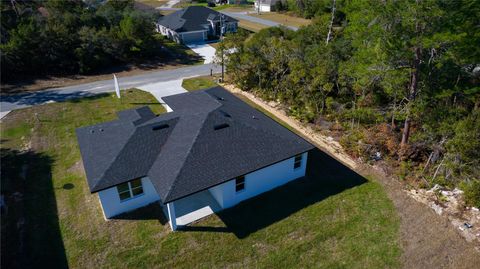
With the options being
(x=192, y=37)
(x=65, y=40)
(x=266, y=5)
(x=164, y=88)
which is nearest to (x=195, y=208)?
(x=164, y=88)

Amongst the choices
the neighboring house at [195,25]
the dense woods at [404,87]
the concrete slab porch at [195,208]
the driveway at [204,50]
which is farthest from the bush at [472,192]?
the neighboring house at [195,25]

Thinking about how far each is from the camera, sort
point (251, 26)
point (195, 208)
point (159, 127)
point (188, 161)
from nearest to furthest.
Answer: point (188, 161), point (195, 208), point (159, 127), point (251, 26)

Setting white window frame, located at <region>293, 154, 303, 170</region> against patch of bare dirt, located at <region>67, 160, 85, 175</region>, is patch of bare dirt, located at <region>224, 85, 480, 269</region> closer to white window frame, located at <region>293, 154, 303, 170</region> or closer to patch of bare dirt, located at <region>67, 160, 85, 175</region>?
white window frame, located at <region>293, 154, 303, 170</region>

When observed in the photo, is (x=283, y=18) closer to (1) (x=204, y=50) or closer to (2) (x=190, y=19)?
(2) (x=190, y=19)

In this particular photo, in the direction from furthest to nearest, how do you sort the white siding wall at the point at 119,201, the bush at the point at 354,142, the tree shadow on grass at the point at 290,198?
1. the bush at the point at 354,142
2. the tree shadow on grass at the point at 290,198
3. the white siding wall at the point at 119,201

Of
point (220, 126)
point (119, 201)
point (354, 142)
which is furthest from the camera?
point (354, 142)

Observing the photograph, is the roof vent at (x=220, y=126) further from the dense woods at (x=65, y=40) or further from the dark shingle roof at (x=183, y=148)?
the dense woods at (x=65, y=40)

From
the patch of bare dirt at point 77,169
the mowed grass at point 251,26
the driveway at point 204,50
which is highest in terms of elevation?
the mowed grass at point 251,26
